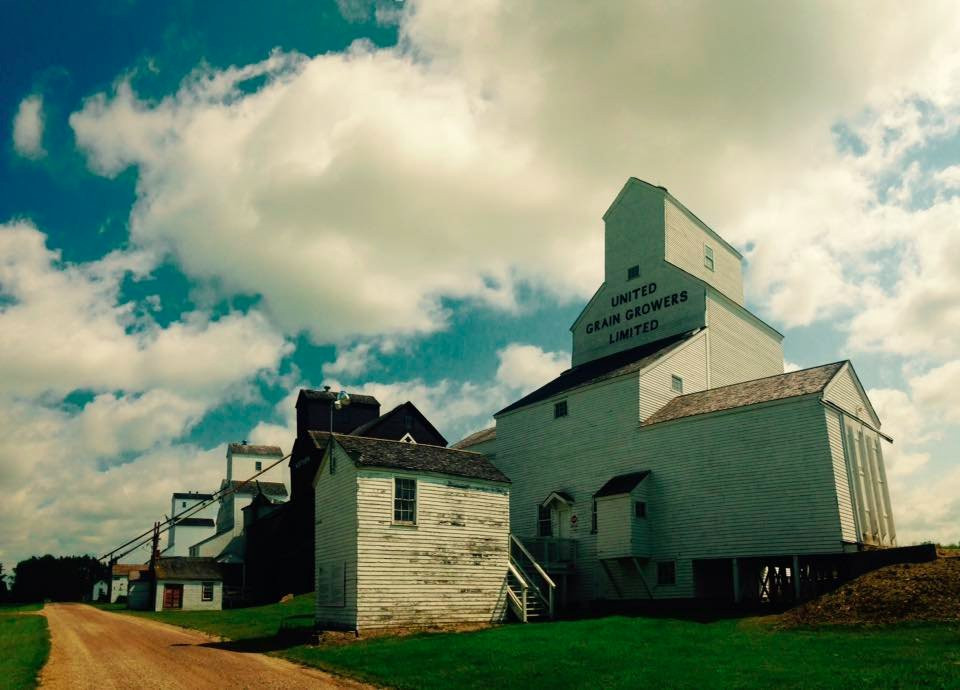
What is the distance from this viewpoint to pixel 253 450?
96625 millimetres

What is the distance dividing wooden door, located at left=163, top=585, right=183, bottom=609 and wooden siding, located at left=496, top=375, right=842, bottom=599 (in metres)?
31.4

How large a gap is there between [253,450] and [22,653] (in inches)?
2976

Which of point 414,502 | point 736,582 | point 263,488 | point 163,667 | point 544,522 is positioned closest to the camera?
point 163,667

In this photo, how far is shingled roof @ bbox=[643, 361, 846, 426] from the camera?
28.5 metres

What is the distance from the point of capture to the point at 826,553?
25.6m

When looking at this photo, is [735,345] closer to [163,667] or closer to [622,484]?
[622,484]

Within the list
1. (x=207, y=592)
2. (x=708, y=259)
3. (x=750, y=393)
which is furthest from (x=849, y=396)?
(x=207, y=592)

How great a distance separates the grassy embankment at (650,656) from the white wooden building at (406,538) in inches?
70.1

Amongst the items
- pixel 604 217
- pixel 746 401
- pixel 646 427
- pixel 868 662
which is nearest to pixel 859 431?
pixel 746 401

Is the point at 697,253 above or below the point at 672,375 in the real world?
above

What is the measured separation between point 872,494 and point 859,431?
93.9 inches

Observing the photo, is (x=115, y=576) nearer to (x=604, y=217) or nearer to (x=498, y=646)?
(x=604, y=217)

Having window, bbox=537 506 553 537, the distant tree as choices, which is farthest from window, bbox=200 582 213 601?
the distant tree

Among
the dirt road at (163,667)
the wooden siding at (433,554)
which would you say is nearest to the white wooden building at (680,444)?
the wooden siding at (433,554)
